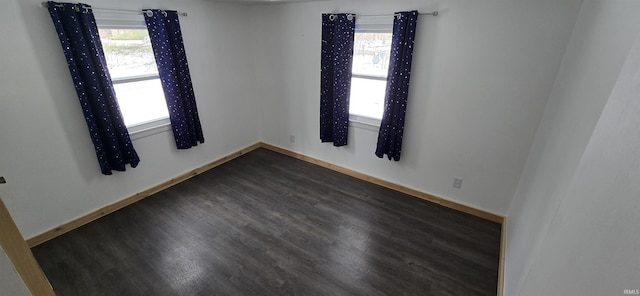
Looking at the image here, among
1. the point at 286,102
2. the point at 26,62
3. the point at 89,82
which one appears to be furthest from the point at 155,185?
the point at 286,102

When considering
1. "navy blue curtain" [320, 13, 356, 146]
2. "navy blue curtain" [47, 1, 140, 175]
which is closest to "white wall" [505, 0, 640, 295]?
"navy blue curtain" [320, 13, 356, 146]

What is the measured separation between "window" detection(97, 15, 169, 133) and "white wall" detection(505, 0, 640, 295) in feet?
11.3

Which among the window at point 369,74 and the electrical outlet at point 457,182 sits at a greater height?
the window at point 369,74

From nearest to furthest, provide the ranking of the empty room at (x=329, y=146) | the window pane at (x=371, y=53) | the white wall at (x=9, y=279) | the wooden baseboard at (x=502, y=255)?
the white wall at (x=9, y=279) → the empty room at (x=329, y=146) → the wooden baseboard at (x=502, y=255) → the window pane at (x=371, y=53)

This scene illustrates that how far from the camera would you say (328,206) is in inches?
113

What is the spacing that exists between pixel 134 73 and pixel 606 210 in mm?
3565

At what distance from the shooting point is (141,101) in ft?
9.41

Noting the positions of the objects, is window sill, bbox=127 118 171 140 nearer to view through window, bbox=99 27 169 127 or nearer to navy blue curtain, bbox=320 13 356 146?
view through window, bbox=99 27 169 127

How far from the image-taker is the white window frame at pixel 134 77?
2.38m

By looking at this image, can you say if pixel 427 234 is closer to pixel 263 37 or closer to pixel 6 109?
pixel 263 37

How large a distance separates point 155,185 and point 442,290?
3150 mm

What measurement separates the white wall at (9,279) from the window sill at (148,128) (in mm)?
2595

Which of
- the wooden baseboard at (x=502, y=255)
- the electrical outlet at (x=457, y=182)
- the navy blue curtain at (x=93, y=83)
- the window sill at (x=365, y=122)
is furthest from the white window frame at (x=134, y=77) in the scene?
the wooden baseboard at (x=502, y=255)

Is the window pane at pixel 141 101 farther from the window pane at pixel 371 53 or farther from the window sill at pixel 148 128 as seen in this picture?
the window pane at pixel 371 53
